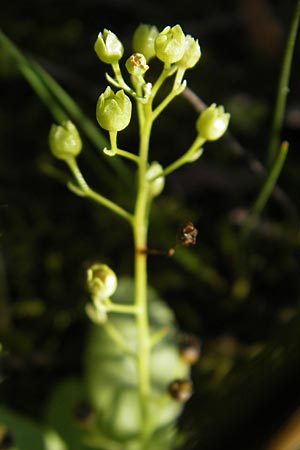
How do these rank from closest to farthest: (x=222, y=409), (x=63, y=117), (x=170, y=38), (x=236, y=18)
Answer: (x=170, y=38) < (x=222, y=409) < (x=63, y=117) < (x=236, y=18)

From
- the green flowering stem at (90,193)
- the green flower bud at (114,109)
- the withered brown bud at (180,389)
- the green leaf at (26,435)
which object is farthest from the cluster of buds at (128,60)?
the green leaf at (26,435)

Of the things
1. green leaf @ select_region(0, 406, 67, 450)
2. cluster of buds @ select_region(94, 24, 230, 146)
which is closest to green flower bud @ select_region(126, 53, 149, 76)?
cluster of buds @ select_region(94, 24, 230, 146)

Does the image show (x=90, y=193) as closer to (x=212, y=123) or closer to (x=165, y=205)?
(x=212, y=123)

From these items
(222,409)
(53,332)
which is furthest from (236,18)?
(222,409)

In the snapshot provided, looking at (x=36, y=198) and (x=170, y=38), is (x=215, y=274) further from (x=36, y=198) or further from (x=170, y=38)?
(x=170, y=38)

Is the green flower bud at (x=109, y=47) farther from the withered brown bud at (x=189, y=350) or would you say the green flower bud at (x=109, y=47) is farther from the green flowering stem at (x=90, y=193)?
the withered brown bud at (x=189, y=350)

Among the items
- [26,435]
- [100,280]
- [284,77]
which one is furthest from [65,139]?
[26,435]

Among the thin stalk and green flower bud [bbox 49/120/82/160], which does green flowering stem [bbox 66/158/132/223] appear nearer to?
green flower bud [bbox 49/120/82/160]
